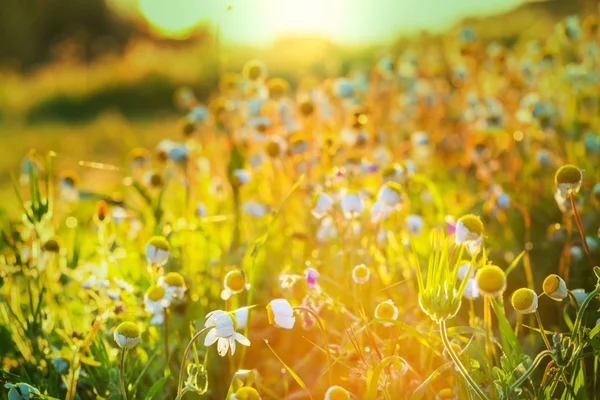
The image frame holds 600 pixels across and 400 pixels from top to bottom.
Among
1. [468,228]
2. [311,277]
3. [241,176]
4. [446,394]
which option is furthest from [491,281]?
[241,176]

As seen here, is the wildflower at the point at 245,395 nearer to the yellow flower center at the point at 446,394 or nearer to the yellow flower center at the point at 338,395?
the yellow flower center at the point at 338,395

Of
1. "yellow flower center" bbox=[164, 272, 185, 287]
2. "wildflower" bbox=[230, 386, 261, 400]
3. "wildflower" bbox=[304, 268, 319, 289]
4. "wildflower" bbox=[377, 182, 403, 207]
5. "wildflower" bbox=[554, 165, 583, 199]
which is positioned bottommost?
"wildflower" bbox=[230, 386, 261, 400]

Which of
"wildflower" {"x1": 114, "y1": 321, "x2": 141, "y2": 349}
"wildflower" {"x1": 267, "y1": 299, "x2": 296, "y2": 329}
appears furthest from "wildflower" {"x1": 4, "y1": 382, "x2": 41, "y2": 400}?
"wildflower" {"x1": 267, "y1": 299, "x2": 296, "y2": 329}

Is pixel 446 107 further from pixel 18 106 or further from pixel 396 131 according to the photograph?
pixel 18 106

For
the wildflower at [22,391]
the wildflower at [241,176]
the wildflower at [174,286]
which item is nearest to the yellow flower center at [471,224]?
the wildflower at [174,286]

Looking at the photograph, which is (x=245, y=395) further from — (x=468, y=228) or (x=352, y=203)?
(x=352, y=203)

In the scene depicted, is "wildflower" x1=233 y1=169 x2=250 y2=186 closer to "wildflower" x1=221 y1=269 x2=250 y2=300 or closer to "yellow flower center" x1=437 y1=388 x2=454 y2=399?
"wildflower" x1=221 y1=269 x2=250 y2=300

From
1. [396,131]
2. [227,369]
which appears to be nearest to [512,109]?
[396,131]

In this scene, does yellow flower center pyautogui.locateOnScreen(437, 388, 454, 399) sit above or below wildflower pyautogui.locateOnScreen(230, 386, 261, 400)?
below
